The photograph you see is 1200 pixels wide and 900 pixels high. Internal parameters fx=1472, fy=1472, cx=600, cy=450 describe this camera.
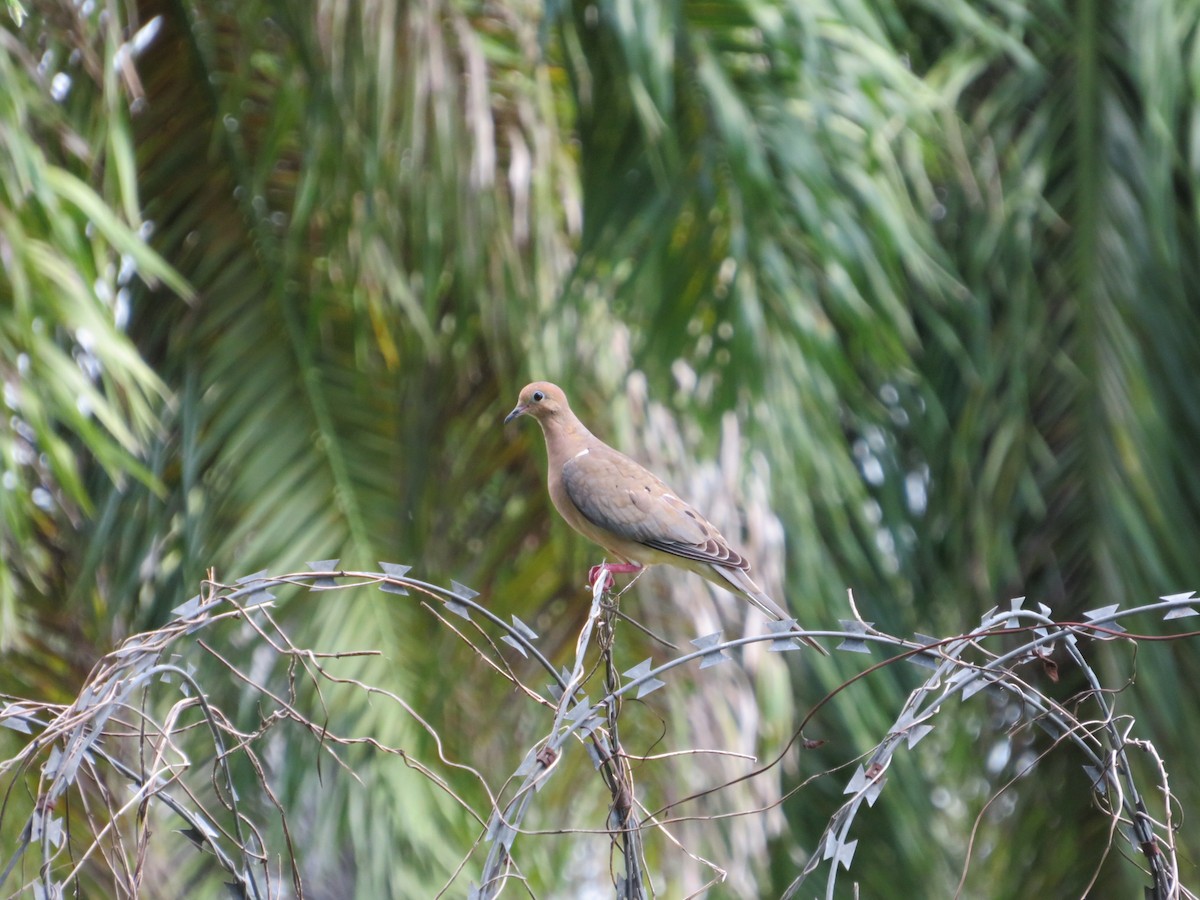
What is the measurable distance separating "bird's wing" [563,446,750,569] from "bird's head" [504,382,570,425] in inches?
10.8

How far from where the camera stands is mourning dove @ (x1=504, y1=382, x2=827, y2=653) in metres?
3.94

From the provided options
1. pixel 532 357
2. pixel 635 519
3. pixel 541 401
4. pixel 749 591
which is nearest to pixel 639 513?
pixel 635 519

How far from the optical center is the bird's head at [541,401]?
4352mm

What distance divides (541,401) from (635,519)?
0.55 meters

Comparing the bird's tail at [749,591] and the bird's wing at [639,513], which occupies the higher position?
the bird's wing at [639,513]

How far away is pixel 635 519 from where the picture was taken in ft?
13.3

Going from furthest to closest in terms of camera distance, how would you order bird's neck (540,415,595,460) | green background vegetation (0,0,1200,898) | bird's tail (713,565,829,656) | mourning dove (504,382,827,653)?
1. green background vegetation (0,0,1200,898)
2. bird's neck (540,415,595,460)
3. mourning dove (504,382,827,653)
4. bird's tail (713,565,829,656)

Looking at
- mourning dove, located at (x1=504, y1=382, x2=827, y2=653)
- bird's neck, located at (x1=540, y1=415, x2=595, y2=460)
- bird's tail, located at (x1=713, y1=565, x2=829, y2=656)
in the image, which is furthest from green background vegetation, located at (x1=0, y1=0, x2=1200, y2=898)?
bird's tail, located at (x1=713, y1=565, x2=829, y2=656)

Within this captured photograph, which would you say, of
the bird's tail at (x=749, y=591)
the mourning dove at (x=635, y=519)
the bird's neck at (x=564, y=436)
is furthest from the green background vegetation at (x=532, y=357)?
the bird's tail at (x=749, y=591)

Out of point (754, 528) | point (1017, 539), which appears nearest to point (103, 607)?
point (754, 528)

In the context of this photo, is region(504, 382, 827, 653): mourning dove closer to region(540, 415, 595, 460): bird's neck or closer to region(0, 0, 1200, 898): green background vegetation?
region(540, 415, 595, 460): bird's neck

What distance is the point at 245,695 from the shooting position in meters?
4.61

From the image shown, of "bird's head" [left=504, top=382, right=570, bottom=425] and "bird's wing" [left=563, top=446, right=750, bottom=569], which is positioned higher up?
"bird's head" [left=504, top=382, right=570, bottom=425]

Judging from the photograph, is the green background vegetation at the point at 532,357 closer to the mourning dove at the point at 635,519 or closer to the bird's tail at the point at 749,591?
the mourning dove at the point at 635,519
